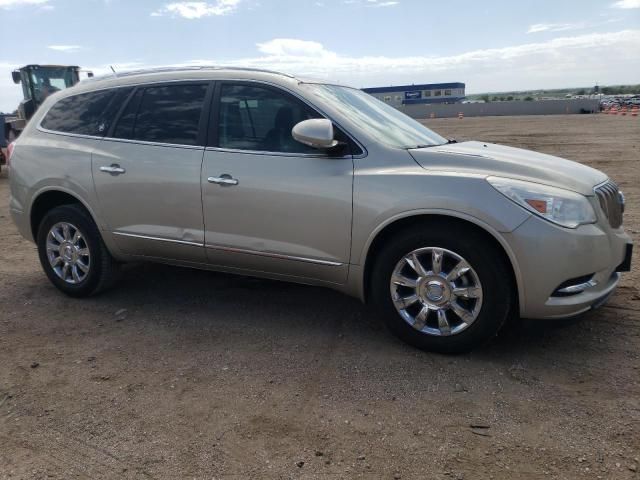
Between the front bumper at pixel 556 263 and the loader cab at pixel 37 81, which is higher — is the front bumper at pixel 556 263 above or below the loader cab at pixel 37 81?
below

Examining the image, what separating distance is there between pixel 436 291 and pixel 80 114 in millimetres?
3374

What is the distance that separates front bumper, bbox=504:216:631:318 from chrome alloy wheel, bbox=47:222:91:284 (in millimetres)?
3501

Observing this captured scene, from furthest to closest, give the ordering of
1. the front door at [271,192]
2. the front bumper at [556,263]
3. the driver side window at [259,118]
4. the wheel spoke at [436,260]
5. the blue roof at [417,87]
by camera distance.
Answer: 1. the blue roof at [417,87]
2. the driver side window at [259,118]
3. the front door at [271,192]
4. the wheel spoke at [436,260]
5. the front bumper at [556,263]

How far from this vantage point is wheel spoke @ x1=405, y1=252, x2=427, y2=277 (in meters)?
3.57

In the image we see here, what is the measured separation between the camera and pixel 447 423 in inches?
116

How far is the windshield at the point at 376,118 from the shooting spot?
13.1 feet

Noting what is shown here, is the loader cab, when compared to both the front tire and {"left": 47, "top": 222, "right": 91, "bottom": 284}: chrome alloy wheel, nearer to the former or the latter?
{"left": 47, "top": 222, "right": 91, "bottom": 284}: chrome alloy wheel

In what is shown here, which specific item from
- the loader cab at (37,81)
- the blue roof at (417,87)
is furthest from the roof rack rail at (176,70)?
the blue roof at (417,87)

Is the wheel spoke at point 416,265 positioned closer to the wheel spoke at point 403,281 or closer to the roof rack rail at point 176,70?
the wheel spoke at point 403,281

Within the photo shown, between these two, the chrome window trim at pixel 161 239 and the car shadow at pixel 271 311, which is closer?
the car shadow at pixel 271 311

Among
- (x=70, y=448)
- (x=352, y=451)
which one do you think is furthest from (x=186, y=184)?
(x=352, y=451)

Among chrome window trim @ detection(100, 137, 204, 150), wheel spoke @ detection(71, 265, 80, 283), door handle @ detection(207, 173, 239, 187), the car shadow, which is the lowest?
the car shadow

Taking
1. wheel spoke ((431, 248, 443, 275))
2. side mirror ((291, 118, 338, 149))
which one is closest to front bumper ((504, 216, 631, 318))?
wheel spoke ((431, 248, 443, 275))

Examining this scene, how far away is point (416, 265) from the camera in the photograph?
11.7 feet
